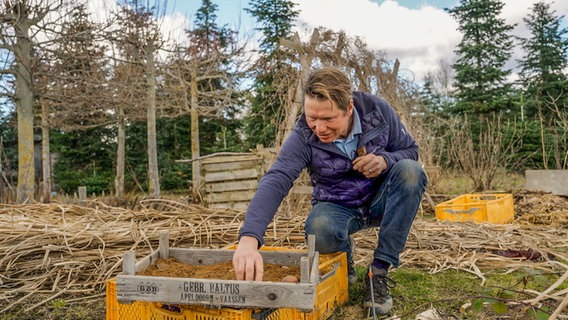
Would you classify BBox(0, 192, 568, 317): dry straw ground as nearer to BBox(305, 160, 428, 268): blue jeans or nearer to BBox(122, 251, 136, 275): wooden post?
BBox(305, 160, 428, 268): blue jeans

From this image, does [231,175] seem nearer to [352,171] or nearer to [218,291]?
[352,171]

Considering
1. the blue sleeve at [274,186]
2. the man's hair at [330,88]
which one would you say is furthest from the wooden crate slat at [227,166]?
the man's hair at [330,88]

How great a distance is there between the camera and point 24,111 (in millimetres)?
8297

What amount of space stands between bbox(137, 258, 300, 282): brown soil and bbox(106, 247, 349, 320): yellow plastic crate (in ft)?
0.41

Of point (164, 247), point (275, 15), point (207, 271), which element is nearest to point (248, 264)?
point (207, 271)

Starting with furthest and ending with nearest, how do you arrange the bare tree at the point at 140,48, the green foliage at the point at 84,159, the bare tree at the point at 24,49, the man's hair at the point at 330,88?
the green foliage at the point at 84,159, the bare tree at the point at 140,48, the bare tree at the point at 24,49, the man's hair at the point at 330,88

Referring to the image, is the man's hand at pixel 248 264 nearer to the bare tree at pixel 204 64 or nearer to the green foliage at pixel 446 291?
the green foliage at pixel 446 291

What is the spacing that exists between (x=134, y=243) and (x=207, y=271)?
1.29 m

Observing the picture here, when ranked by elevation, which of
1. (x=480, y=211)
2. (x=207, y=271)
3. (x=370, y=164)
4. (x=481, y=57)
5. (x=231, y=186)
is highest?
(x=481, y=57)

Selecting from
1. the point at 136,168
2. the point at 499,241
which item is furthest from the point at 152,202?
the point at 136,168

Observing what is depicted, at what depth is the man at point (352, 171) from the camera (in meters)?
2.11

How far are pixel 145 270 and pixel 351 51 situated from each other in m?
4.91

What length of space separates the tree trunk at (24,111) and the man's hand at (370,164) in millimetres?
7081

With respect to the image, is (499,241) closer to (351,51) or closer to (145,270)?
(145,270)
